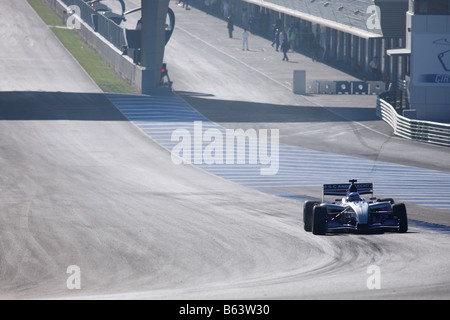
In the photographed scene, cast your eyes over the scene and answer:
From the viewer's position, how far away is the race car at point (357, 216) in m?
18.8

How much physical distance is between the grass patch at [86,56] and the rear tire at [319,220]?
29932mm

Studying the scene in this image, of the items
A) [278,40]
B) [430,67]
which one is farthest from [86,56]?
[430,67]

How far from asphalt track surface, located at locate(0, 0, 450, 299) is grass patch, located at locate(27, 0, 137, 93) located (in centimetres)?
1426

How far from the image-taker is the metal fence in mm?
54203

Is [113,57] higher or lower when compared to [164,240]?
lower

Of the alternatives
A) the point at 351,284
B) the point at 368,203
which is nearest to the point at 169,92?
A: the point at 368,203

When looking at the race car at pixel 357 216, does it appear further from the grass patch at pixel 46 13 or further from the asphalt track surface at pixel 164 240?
the grass patch at pixel 46 13

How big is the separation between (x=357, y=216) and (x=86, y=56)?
42.2 metres

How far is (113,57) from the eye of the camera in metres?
53.7

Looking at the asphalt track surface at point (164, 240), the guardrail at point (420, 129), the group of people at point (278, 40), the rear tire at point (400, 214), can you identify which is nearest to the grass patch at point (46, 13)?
the group of people at point (278, 40)

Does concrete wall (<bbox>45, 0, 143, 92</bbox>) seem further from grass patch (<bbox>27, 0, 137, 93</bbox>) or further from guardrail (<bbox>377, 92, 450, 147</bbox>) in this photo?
guardrail (<bbox>377, 92, 450, 147</bbox>)

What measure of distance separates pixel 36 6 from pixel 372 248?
6324 centimetres

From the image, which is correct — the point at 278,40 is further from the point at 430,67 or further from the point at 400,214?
the point at 400,214

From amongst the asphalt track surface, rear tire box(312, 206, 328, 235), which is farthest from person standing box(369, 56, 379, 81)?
rear tire box(312, 206, 328, 235)
